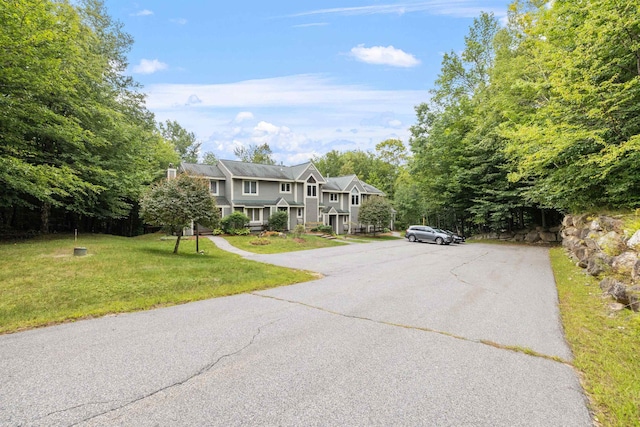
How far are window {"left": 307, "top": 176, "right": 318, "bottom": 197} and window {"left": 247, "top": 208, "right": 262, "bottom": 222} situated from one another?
5.77 meters

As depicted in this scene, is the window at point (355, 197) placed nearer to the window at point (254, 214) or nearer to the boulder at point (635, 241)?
the window at point (254, 214)

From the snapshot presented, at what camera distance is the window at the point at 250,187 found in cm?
2659

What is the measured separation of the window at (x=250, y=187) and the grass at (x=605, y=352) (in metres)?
23.3

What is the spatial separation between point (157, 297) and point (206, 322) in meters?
2.32

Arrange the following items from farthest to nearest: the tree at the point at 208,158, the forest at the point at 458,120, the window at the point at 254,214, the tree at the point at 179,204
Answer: the tree at the point at 208,158, the window at the point at 254,214, the tree at the point at 179,204, the forest at the point at 458,120

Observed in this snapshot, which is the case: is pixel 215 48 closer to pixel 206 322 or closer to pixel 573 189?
pixel 206 322

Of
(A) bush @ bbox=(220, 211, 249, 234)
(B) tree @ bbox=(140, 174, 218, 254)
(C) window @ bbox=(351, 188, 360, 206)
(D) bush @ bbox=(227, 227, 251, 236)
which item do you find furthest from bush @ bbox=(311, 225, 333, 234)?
(B) tree @ bbox=(140, 174, 218, 254)

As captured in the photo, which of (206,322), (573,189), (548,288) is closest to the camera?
(206,322)

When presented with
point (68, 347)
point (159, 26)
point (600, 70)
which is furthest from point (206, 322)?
point (159, 26)

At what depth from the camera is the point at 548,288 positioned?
8.66 m

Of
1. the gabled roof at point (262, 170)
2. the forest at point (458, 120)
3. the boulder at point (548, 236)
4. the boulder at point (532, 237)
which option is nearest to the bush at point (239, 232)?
the gabled roof at point (262, 170)

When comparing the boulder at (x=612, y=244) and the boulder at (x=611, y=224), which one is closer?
the boulder at (x=612, y=244)

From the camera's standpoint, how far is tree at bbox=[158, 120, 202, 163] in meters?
48.9

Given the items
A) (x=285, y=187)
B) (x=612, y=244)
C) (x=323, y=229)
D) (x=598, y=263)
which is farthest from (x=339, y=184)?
(x=612, y=244)
